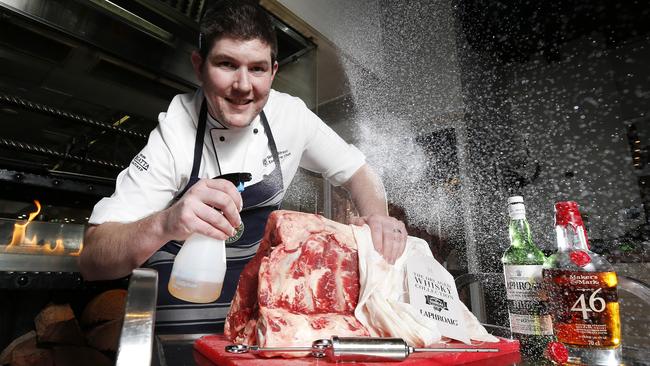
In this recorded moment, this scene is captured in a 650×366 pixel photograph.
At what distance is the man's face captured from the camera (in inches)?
50.7

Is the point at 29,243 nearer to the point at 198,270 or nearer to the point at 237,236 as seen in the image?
the point at 237,236

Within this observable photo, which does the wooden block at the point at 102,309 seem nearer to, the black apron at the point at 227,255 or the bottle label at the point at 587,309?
the black apron at the point at 227,255

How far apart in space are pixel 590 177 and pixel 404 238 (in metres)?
1.80

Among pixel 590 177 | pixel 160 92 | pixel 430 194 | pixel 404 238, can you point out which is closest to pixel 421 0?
pixel 430 194

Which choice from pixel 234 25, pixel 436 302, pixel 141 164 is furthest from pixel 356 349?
pixel 234 25

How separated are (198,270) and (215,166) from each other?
2.47 ft

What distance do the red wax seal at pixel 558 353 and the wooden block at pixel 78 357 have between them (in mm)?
1934

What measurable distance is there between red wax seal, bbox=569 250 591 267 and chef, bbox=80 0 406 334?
1.27 feet

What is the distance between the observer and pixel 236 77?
130 cm

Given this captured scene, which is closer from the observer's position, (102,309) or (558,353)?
(558,353)

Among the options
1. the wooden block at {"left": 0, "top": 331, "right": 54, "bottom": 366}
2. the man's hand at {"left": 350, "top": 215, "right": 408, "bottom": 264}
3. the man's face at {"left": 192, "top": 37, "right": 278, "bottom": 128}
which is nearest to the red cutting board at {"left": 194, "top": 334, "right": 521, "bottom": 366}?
the man's hand at {"left": 350, "top": 215, "right": 408, "bottom": 264}

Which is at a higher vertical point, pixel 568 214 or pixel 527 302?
pixel 568 214

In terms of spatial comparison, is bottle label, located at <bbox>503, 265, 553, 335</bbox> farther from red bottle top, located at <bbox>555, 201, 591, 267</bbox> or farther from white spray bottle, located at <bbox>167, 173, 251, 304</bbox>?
white spray bottle, located at <bbox>167, 173, 251, 304</bbox>

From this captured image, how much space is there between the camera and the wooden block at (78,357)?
1.71 meters
